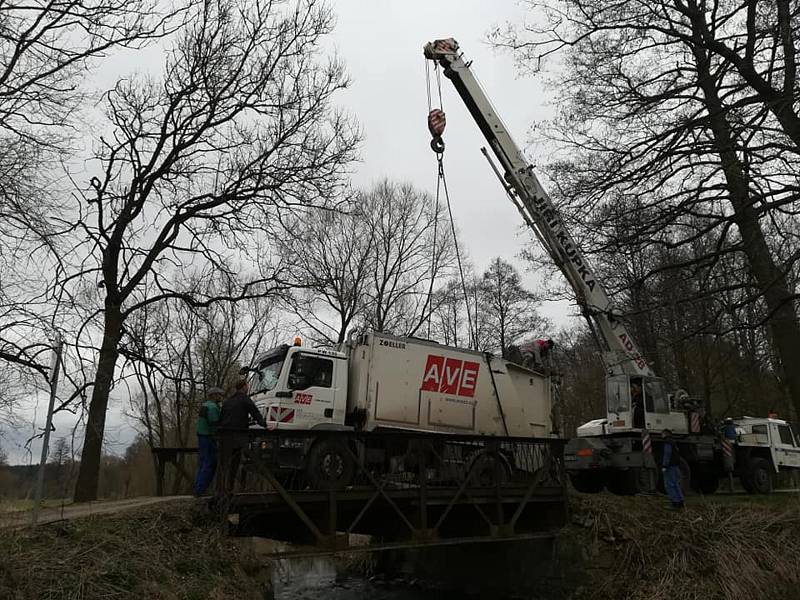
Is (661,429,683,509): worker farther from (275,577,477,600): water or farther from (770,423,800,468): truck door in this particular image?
(770,423,800,468): truck door

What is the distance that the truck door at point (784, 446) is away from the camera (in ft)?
61.2

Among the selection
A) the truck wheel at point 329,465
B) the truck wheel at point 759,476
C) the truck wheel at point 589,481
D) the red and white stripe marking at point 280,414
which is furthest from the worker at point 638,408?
the red and white stripe marking at point 280,414

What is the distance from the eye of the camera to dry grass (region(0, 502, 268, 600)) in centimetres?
648

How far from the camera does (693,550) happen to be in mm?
11531

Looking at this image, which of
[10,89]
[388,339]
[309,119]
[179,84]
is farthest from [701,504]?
[179,84]

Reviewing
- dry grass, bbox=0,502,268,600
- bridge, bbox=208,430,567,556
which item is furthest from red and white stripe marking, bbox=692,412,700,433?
dry grass, bbox=0,502,268,600

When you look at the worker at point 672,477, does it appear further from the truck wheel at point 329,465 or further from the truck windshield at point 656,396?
the truck wheel at point 329,465

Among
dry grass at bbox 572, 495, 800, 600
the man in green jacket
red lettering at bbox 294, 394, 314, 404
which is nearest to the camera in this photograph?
the man in green jacket

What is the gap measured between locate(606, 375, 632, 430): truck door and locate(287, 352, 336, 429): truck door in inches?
309

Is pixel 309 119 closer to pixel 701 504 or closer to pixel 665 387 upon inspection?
pixel 665 387

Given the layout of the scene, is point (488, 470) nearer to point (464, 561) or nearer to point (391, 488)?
point (391, 488)

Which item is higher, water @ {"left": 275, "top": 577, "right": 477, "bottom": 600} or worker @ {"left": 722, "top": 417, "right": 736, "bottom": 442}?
worker @ {"left": 722, "top": 417, "right": 736, "bottom": 442}

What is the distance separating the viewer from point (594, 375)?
3616 centimetres

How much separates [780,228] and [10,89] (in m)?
14.4
